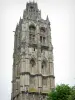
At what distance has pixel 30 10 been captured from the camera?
73000 millimetres

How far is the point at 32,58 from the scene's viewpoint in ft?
212

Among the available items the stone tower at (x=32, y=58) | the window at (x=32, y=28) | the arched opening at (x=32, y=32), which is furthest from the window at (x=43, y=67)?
the window at (x=32, y=28)

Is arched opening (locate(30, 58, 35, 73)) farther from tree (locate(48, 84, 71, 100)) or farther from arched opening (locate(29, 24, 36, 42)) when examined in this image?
tree (locate(48, 84, 71, 100))

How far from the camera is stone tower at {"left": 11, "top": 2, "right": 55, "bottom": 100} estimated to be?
60969 mm

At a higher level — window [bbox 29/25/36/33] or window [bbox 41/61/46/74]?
window [bbox 29/25/36/33]

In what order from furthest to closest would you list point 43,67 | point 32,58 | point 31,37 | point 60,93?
point 31,37 < point 43,67 < point 32,58 < point 60,93

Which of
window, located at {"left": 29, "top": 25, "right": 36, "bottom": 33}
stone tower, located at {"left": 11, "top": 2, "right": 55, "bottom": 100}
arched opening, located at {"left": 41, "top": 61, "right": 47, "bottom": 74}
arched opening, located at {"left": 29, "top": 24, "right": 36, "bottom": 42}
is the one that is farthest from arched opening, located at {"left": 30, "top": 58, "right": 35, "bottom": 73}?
window, located at {"left": 29, "top": 25, "right": 36, "bottom": 33}

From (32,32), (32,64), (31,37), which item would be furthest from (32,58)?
(32,32)

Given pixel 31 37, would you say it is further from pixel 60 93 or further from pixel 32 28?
pixel 60 93

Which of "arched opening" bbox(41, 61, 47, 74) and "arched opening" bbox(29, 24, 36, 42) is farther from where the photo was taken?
"arched opening" bbox(29, 24, 36, 42)

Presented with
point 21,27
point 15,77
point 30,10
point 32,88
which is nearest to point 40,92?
point 32,88

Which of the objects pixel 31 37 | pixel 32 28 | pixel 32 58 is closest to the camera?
pixel 32 58

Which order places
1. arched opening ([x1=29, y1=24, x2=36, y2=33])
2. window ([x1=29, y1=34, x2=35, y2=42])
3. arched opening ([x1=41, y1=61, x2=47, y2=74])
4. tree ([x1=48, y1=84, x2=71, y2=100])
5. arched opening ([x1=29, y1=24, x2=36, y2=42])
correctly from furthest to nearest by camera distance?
arched opening ([x1=29, y1=24, x2=36, y2=33]) → arched opening ([x1=29, y1=24, x2=36, y2=42]) → window ([x1=29, y1=34, x2=35, y2=42]) → arched opening ([x1=41, y1=61, x2=47, y2=74]) → tree ([x1=48, y1=84, x2=71, y2=100])

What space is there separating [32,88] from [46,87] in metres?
3.61
